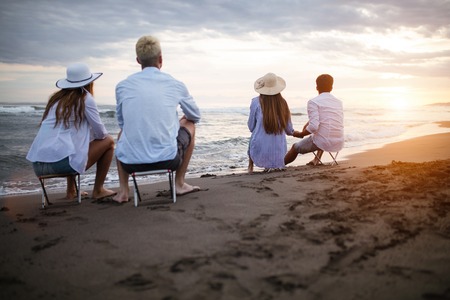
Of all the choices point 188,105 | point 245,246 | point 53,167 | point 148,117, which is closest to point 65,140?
point 53,167

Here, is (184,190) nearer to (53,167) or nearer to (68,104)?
(53,167)

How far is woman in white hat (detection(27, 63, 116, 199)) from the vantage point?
13.3ft

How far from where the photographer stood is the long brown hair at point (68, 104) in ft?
13.4

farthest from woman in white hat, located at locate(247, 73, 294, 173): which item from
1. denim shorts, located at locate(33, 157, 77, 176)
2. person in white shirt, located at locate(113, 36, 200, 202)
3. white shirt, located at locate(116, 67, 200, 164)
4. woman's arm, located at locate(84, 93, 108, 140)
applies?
denim shorts, located at locate(33, 157, 77, 176)

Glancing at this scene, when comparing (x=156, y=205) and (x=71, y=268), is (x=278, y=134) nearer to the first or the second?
(x=156, y=205)

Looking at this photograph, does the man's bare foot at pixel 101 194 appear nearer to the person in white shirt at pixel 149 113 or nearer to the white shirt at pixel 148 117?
the person in white shirt at pixel 149 113

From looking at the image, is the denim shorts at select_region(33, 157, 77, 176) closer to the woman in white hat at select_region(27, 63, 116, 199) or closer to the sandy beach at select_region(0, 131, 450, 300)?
the woman in white hat at select_region(27, 63, 116, 199)

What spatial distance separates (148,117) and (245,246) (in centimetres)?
177

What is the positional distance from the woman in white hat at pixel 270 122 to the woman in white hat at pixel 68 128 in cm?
289

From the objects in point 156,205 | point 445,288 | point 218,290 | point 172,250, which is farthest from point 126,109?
point 445,288

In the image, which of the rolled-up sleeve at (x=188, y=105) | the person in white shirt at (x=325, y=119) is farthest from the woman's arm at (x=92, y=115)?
the person in white shirt at (x=325, y=119)

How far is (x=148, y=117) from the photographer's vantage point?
3.63m

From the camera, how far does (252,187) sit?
4.46m

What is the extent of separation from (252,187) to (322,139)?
262cm
